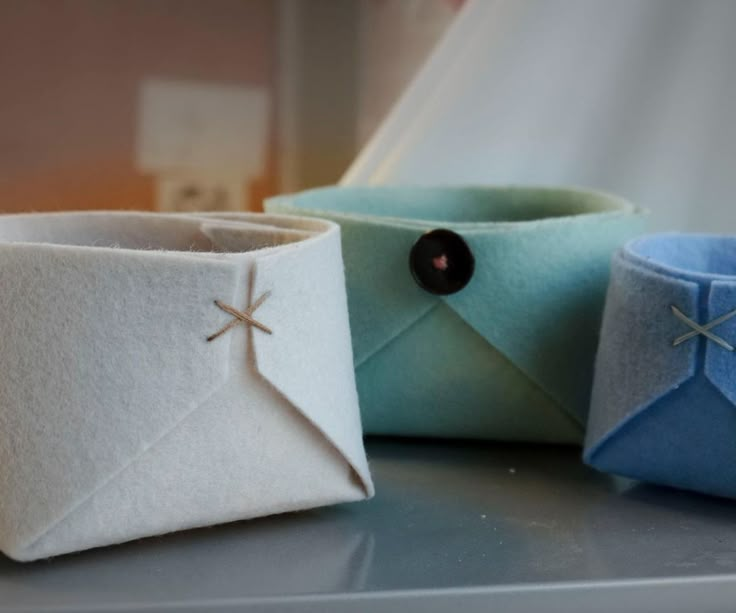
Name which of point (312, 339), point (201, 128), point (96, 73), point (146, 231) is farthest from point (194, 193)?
point (312, 339)

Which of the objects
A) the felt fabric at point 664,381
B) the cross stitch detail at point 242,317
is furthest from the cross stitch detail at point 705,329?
the cross stitch detail at point 242,317

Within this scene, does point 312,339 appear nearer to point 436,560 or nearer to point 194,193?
point 436,560

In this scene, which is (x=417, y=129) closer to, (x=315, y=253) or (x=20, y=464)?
(x=315, y=253)

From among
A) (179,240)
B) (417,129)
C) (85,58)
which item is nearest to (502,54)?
(417,129)

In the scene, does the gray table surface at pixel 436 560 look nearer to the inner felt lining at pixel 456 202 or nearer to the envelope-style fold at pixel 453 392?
the envelope-style fold at pixel 453 392

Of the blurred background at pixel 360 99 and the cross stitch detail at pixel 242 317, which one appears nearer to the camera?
the cross stitch detail at pixel 242 317

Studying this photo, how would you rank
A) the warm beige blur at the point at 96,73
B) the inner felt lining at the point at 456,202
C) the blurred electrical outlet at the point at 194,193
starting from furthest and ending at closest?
the blurred electrical outlet at the point at 194,193 < the warm beige blur at the point at 96,73 < the inner felt lining at the point at 456,202

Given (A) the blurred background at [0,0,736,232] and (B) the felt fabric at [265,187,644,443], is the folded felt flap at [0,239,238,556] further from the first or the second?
(A) the blurred background at [0,0,736,232]
